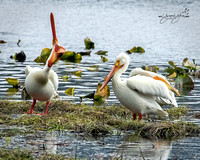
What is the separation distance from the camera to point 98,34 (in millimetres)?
24172

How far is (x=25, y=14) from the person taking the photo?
110ft

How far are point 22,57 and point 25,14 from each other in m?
19.2

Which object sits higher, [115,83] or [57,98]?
[115,83]

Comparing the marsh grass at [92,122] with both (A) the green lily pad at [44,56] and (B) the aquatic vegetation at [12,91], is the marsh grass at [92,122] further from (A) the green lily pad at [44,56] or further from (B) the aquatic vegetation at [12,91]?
(A) the green lily pad at [44,56]

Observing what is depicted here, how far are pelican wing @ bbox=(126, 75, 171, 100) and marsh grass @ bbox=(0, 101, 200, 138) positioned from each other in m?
0.49

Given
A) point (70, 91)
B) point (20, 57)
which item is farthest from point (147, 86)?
point (20, 57)

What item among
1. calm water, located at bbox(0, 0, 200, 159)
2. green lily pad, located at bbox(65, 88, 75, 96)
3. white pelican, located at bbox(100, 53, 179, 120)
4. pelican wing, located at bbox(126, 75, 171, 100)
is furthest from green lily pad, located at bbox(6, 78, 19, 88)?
pelican wing, located at bbox(126, 75, 171, 100)

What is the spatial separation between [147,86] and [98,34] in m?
17.0

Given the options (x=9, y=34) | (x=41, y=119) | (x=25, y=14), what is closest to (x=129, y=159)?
(x=41, y=119)

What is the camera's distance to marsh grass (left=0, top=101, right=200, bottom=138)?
21.7ft

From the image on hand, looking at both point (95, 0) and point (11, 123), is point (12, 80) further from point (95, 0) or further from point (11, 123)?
point (95, 0)

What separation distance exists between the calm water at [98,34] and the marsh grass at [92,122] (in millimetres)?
398

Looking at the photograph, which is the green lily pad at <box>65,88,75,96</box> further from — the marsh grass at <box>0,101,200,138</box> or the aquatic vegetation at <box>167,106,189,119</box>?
the aquatic vegetation at <box>167,106,189,119</box>

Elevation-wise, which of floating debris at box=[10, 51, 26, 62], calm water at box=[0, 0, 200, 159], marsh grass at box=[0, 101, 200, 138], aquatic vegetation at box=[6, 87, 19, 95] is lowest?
calm water at box=[0, 0, 200, 159]
